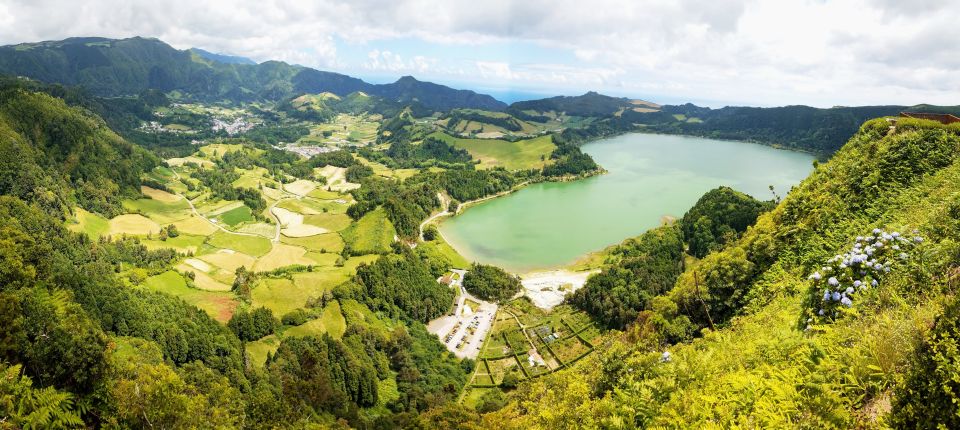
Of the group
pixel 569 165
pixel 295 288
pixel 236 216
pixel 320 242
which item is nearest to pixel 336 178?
pixel 236 216

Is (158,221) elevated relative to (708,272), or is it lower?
lower

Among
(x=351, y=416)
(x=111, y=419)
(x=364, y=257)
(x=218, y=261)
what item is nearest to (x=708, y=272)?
(x=351, y=416)

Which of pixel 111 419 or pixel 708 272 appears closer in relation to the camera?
pixel 111 419

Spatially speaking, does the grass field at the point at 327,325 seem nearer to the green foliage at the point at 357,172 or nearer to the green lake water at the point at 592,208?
the green lake water at the point at 592,208

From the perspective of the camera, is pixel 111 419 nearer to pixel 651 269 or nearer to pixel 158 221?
pixel 651 269

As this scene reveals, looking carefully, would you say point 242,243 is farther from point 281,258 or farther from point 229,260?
point 281,258

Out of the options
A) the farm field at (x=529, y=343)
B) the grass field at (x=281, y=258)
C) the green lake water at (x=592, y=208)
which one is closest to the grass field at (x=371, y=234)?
the grass field at (x=281, y=258)

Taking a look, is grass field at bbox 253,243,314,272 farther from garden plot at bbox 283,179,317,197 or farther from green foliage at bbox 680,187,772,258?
green foliage at bbox 680,187,772,258
